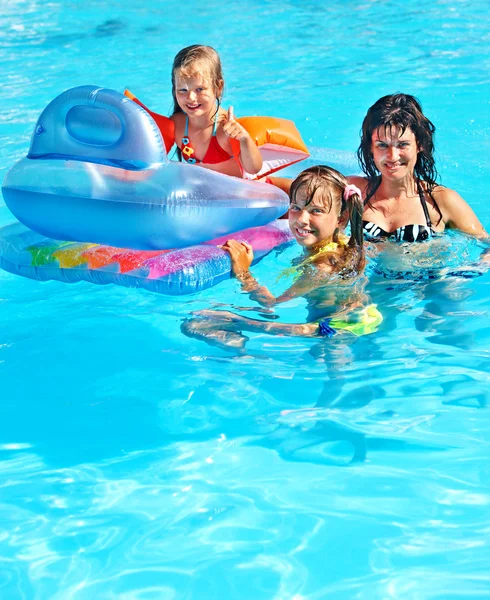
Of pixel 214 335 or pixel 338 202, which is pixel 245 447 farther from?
pixel 338 202

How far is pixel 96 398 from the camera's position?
11.4ft

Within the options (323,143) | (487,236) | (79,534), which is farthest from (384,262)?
→ (323,143)

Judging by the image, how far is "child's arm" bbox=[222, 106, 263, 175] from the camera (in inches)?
169

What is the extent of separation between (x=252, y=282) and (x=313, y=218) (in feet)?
1.47

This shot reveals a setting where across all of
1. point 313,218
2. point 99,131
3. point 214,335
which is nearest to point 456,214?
point 313,218

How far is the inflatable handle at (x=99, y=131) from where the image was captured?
3.56 meters

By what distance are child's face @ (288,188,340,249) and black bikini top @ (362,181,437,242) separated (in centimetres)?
42

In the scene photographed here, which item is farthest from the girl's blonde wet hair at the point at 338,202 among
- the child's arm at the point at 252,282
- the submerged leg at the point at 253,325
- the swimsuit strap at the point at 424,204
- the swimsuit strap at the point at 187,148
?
the swimsuit strap at the point at 187,148

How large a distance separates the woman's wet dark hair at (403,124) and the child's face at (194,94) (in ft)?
2.95

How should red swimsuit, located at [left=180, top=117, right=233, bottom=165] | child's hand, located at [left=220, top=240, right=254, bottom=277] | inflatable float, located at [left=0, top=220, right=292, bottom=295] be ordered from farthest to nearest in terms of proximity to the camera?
1. red swimsuit, located at [left=180, top=117, right=233, bottom=165]
2. child's hand, located at [left=220, top=240, right=254, bottom=277]
3. inflatable float, located at [left=0, top=220, right=292, bottom=295]

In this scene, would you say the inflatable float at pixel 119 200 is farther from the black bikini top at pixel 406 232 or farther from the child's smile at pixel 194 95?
the child's smile at pixel 194 95

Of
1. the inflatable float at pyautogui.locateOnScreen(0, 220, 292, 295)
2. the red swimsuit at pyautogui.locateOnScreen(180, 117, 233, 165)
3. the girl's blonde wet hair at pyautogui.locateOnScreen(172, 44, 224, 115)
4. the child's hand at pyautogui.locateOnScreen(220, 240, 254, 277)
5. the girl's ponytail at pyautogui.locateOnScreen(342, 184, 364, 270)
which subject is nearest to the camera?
the girl's ponytail at pyautogui.locateOnScreen(342, 184, 364, 270)

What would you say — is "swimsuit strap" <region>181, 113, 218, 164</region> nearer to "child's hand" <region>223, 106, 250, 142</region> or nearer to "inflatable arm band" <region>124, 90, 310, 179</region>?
"inflatable arm band" <region>124, 90, 310, 179</region>

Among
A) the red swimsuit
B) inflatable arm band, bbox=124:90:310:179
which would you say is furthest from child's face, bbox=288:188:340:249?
the red swimsuit
